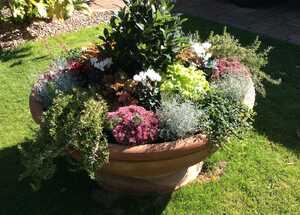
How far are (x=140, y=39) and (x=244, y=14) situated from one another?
13.2ft

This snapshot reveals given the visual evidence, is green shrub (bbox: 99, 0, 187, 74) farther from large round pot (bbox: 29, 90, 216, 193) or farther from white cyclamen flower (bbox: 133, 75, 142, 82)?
large round pot (bbox: 29, 90, 216, 193)

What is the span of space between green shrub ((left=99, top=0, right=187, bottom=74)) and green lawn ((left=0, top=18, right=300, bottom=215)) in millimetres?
921

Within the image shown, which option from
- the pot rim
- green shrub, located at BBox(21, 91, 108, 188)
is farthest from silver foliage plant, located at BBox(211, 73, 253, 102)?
green shrub, located at BBox(21, 91, 108, 188)

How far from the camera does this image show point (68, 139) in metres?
3.13

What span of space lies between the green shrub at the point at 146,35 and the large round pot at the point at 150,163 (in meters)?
0.67

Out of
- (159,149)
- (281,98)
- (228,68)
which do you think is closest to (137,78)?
(159,149)

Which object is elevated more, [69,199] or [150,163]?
[150,163]

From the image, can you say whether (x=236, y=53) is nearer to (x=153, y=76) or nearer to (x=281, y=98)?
(x=153, y=76)

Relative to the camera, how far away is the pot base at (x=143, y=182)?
3.66m

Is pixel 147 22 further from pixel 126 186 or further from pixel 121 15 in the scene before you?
pixel 126 186

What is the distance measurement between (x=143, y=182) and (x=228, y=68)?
3.42 ft

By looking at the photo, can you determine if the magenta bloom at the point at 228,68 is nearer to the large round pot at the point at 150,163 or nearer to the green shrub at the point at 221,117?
the green shrub at the point at 221,117

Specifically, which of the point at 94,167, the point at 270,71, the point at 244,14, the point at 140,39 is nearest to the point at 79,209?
the point at 94,167

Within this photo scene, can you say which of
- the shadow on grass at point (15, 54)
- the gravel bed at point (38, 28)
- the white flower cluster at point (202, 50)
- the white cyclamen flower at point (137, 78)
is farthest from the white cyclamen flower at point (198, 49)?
the gravel bed at point (38, 28)
